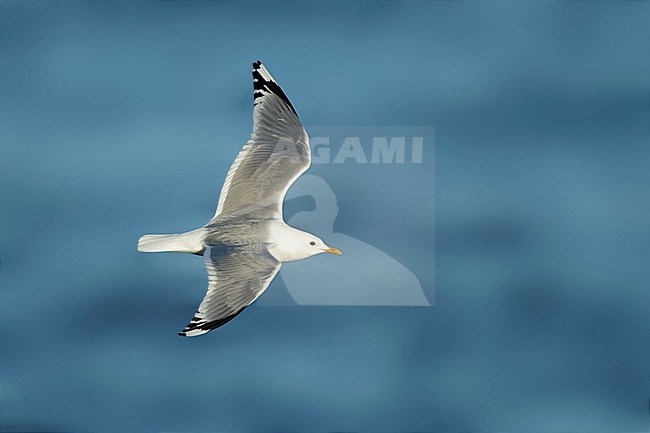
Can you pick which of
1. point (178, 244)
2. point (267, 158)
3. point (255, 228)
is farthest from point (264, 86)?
point (178, 244)

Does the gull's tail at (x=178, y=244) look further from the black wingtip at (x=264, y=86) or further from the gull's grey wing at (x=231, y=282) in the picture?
the black wingtip at (x=264, y=86)

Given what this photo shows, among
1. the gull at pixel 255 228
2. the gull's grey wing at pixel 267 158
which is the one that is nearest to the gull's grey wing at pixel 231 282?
the gull at pixel 255 228

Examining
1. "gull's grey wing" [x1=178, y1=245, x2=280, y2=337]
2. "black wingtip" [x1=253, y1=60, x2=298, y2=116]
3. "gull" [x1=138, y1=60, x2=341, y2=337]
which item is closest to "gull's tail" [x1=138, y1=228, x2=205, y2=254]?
"gull" [x1=138, y1=60, x2=341, y2=337]

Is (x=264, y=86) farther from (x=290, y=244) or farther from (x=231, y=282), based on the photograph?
(x=231, y=282)

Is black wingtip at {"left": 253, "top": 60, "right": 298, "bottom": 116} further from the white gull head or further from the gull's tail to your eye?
the gull's tail

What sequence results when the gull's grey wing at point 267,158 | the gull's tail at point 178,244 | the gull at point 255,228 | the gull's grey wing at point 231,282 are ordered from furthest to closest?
the gull's grey wing at point 267,158 → the gull's tail at point 178,244 → the gull at point 255,228 → the gull's grey wing at point 231,282

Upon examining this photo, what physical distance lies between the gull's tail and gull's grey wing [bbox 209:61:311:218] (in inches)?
15.2

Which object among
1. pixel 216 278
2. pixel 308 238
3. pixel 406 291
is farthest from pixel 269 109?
pixel 406 291

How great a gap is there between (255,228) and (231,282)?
52 cm

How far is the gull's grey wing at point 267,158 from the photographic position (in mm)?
6723

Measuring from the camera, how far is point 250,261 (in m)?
6.11

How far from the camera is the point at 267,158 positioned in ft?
22.2

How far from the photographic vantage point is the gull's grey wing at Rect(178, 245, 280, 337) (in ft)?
19.3

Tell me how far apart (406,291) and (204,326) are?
3406mm
